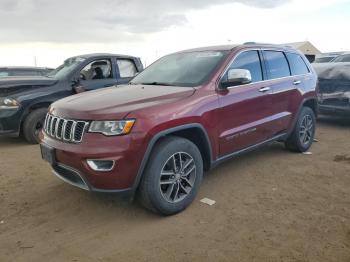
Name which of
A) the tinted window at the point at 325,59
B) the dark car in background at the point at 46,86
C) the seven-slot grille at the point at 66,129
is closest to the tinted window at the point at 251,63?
the seven-slot grille at the point at 66,129

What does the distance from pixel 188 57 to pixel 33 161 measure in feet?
9.77

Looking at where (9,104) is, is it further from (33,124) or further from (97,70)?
(97,70)

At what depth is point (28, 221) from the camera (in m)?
3.77

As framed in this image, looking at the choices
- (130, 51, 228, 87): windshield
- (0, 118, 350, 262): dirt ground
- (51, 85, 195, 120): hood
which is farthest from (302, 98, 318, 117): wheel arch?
(51, 85, 195, 120): hood

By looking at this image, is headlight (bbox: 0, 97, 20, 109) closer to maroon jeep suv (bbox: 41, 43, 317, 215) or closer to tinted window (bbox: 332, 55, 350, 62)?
maroon jeep suv (bbox: 41, 43, 317, 215)

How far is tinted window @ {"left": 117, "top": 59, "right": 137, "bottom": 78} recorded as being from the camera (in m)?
8.13

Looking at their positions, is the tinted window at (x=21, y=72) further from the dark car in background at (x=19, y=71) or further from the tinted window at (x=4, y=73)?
the tinted window at (x=4, y=73)

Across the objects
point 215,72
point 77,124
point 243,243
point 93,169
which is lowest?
point 243,243

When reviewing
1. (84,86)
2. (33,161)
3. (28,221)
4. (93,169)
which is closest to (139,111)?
(93,169)

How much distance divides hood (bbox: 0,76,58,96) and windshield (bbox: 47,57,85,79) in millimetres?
364

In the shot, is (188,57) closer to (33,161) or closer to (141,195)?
(141,195)

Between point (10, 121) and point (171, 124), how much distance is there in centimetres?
426

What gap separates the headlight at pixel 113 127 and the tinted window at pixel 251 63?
1.86m

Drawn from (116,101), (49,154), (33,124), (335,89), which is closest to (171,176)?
(116,101)
